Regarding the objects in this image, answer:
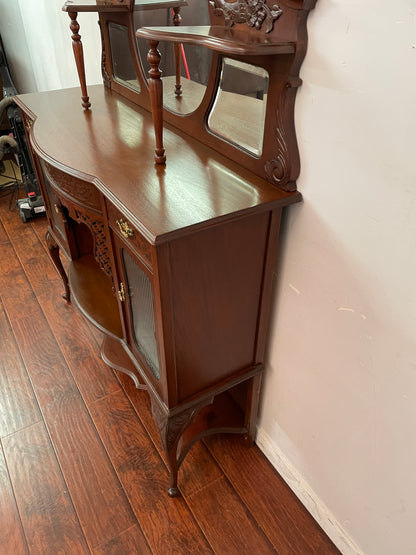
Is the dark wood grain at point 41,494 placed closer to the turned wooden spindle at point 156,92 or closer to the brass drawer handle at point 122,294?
the brass drawer handle at point 122,294

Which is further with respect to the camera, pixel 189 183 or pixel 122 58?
pixel 122 58

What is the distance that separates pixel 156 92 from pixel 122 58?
63 cm

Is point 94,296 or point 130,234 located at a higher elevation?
point 130,234

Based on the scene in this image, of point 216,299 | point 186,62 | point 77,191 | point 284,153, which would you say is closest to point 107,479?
point 216,299

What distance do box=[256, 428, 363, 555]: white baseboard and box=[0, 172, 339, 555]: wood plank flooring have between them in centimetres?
3

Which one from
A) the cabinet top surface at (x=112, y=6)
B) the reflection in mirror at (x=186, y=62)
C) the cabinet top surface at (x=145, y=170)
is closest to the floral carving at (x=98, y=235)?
the cabinet top surface at (x=145, y=170)

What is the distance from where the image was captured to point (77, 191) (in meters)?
1.08

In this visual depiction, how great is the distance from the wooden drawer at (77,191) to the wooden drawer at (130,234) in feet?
0.19

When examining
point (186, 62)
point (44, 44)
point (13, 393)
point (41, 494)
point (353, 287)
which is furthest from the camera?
point (44, 44)

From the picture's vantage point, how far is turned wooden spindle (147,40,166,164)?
0.83m

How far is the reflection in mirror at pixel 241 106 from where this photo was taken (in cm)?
86

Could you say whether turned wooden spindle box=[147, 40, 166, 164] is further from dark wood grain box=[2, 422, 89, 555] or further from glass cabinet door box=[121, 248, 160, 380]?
dark wood grain box=[2, 422, 89, 555]

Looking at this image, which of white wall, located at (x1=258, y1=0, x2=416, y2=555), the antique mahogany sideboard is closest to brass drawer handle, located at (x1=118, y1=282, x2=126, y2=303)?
the antique mahogany sideboard

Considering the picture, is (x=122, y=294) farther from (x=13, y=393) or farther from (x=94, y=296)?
(x=13, y=393)
